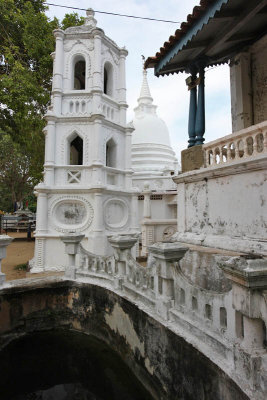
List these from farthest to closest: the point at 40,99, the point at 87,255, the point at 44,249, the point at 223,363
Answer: the point at 40,99, the point at 44,249, the point at 87,255, the point at 223,363

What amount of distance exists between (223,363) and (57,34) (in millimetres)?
11971

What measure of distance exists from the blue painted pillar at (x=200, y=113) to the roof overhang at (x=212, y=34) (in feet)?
1.19

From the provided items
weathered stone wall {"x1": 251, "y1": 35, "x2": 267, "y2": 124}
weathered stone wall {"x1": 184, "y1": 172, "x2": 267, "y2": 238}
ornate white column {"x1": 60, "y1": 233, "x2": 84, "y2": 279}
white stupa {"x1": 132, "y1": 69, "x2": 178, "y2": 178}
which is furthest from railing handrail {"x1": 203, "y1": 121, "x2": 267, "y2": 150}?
white stupa {"x1": 132, "y1": 69, "x2": 178, "y2": 178}

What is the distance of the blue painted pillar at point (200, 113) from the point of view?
4957 millimetres

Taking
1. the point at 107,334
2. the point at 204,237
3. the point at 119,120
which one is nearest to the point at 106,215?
the point at 119,120

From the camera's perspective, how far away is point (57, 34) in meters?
10.1

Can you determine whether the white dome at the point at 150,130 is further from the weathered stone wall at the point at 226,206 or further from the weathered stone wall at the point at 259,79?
the weathered stone wall at the point at 226,206

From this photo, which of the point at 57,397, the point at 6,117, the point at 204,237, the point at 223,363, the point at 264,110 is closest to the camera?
the point at 223,363

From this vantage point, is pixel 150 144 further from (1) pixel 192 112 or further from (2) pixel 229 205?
(2) pixel 229 205

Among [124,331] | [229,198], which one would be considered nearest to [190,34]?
[229,198]

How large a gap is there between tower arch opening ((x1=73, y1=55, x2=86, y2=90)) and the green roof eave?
6667 mm

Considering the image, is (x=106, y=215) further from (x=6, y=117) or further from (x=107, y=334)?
(x=6, y=117)

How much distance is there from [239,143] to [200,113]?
1.30 m

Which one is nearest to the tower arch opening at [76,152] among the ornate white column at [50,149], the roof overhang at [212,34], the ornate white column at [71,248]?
the ornate white column at [50,149]
